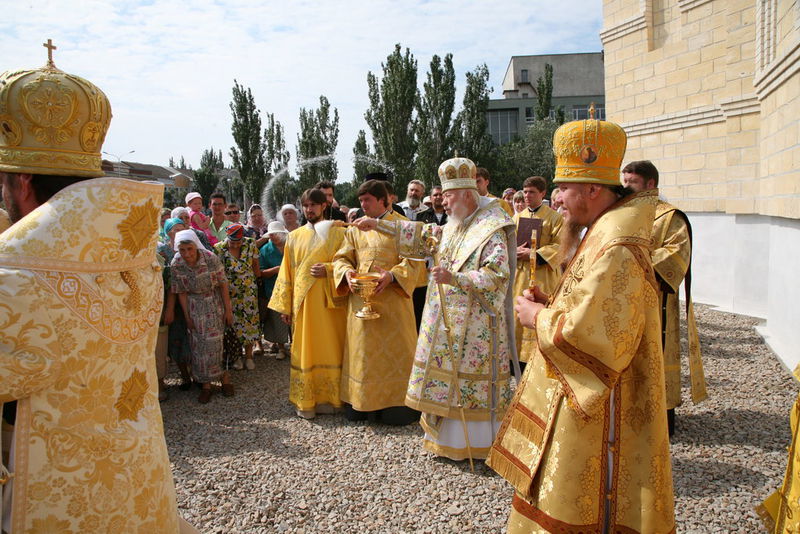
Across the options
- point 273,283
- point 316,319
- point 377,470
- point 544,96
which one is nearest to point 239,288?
point 273,283

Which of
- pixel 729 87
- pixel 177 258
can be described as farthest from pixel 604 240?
pixel 729 87

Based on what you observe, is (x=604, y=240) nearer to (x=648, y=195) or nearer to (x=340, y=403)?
(x=648, y=195)

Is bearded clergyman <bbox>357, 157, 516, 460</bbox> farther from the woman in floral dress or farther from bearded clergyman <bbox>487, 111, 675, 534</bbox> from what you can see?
the woman in floral dress

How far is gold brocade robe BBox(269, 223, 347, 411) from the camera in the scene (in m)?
5.38

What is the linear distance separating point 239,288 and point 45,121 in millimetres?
5549

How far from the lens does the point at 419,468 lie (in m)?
4.12

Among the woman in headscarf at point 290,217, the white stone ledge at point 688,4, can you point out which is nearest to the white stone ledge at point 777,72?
the white stone ledge at point 688,4

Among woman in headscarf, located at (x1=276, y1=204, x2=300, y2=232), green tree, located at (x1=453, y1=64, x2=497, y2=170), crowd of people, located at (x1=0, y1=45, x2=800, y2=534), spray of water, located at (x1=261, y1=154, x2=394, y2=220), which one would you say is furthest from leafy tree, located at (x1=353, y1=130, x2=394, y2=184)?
crowd of people, located at (x1=0, y1=45, x2=800, y2=534)

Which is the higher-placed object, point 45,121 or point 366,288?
point 45,121

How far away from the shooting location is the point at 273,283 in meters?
7.87

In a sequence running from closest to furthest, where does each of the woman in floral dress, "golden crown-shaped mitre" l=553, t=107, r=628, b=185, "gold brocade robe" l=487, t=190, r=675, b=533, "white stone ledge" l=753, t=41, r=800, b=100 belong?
"gold brocade robe" l=487, t=190, r=675, b=533 → "golden crown-shaped mitre" l=553, t=107, r=628, b=185 → "white stone ledge" l=753, t=41, r=800, b=100 → the woman in floral dress

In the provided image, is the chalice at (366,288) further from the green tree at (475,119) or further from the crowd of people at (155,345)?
the green tree at (475,119)

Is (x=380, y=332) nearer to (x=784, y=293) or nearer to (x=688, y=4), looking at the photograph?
(x=784, y=293)

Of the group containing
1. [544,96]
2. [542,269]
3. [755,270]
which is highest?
[544,96]
